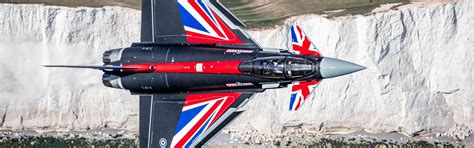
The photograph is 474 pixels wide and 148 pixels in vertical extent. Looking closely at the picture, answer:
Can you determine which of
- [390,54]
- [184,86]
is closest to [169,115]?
[184,86]

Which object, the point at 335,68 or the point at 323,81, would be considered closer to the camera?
the point at 335,68

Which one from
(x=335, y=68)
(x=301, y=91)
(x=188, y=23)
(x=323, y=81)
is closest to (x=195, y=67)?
(x=188, y=23)

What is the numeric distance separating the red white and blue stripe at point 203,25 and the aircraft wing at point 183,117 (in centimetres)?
213

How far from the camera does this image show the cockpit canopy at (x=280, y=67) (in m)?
65.4

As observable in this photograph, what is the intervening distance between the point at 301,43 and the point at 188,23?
481 centimetres

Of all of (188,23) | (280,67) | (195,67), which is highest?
(188,23)

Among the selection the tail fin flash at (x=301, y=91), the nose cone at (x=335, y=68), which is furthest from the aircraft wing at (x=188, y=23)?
the nose cone at (x=335, y=68)

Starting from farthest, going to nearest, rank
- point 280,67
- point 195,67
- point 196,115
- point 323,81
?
1. point 323,81
2. point 196,115
3. point 195,67
4. point 280,67

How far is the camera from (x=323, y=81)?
78188mm

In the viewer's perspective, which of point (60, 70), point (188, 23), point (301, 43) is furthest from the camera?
point (60, 70)

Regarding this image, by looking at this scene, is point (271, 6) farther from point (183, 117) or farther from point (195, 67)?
point (195, 67)

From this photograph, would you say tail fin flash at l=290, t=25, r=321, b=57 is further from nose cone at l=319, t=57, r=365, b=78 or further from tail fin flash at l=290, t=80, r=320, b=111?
nose cone at l=319, t=57, r=365, b=78

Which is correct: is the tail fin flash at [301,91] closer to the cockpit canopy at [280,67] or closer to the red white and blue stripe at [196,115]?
the cockpit canopy at [280,67]

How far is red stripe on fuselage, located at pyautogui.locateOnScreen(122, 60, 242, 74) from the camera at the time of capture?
67188 mm
